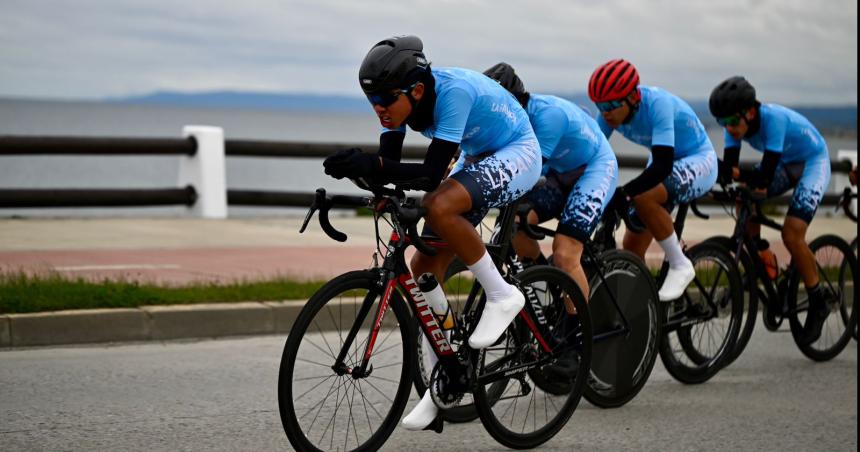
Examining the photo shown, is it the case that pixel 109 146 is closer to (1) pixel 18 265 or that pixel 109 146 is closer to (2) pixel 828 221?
(1) pixel 18 265

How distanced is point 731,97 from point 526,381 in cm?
310

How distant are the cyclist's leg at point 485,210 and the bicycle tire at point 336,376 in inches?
14.1

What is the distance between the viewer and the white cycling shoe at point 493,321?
17.8ft

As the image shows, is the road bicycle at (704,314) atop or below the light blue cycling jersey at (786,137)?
below

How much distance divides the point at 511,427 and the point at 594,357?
0.95 meters

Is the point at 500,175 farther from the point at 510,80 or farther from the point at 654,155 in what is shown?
the point at 654,155

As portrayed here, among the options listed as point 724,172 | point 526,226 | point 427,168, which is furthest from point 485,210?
point 724,172

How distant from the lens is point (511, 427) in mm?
5832

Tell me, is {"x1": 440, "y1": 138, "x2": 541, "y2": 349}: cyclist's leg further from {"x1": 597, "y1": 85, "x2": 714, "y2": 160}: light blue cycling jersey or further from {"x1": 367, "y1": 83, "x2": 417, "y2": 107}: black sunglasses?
{"x1": 597, "y1": 85, "x2": 714, "y2": 160}: light blue cycling jersey

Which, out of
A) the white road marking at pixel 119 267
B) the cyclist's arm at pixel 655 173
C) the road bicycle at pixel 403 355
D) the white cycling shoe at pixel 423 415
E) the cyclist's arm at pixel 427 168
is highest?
the cyclist's arm at pixel 427 168

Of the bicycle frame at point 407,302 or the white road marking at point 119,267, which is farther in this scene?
the white road marking at point 119,267

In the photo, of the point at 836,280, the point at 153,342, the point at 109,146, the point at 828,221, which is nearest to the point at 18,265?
the point at 153,342

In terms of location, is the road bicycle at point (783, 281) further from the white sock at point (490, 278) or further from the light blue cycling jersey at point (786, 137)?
the white sock at point (490, 278)

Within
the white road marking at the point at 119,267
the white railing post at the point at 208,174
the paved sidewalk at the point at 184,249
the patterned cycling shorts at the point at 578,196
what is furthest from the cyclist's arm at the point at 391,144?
the white railing post at the point at 208,174
